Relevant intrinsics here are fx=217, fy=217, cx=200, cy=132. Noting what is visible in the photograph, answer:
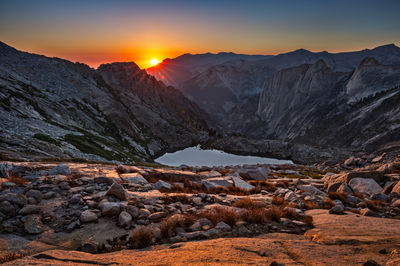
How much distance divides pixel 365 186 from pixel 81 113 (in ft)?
242

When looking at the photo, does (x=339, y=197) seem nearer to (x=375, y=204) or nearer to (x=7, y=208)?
(x=375, y=204)

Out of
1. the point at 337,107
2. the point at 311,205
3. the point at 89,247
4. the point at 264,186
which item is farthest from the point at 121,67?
the point at 89,247

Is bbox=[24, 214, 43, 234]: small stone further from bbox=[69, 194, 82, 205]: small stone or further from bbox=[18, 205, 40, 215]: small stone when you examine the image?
bbox=[69, 194, 82, 205]: small stone

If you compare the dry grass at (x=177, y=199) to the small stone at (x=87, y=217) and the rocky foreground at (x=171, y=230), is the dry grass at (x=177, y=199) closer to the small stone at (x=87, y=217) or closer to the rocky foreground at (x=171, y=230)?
the rocky foreground at (x=171, y=230)

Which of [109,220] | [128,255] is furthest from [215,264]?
[109,220]

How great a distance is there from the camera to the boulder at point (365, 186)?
12891 mm

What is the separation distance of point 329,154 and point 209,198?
243 ft

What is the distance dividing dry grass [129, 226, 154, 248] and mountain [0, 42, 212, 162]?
20.3 m

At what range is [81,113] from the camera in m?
68.8

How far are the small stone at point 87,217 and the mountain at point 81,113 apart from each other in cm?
1833

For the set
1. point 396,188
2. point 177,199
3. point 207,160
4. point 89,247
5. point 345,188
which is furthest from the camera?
point 207,160

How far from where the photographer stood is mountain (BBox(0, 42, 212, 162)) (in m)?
32.2

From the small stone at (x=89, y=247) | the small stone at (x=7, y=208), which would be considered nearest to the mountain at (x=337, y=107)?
the small stone at (x=89, y=247)

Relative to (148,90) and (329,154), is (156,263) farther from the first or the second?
(148,90)
